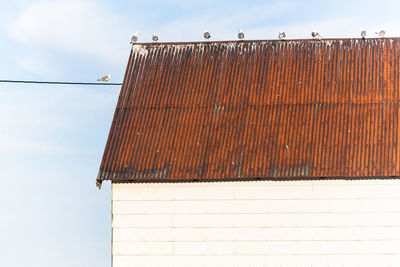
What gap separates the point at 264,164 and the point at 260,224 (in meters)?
2.67

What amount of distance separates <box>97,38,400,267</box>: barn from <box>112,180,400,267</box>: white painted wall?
0.04 metres

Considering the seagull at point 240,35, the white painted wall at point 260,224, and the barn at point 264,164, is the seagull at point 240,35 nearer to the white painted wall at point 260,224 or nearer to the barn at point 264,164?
the barn at point 264,164

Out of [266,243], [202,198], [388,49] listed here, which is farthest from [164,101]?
[388,49]

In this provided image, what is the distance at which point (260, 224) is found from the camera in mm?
35031

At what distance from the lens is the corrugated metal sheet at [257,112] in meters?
35.7

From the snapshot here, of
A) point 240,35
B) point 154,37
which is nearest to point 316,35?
point 240,35

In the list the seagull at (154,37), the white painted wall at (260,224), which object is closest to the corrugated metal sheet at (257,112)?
the seagull at (154,37)

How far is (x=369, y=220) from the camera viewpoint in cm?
3450

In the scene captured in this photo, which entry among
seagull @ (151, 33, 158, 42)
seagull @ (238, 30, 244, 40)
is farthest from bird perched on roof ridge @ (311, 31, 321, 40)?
seagull @ (151, 33, 158, 42)

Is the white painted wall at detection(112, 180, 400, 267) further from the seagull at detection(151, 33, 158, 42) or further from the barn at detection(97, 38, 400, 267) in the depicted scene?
the seagull at detection(151, 33, 158, 42)

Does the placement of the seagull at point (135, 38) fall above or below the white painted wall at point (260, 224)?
above

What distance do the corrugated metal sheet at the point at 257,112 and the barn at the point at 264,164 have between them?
6 centimetres

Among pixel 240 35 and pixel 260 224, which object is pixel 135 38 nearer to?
pixel 240 35

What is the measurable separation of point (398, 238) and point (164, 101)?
1278 centimetres
